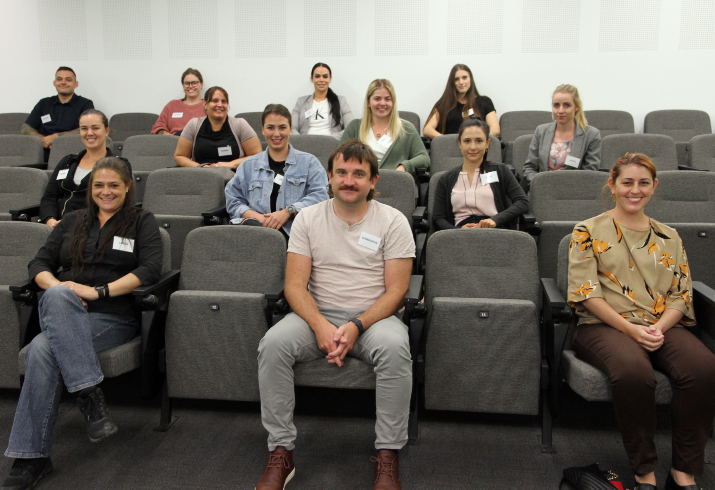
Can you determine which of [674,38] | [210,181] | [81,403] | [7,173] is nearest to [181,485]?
[81,403]

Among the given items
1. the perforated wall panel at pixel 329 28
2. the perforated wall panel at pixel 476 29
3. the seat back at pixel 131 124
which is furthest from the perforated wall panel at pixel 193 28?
the perforated wall panel at pixel 476 29

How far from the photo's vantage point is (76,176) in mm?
3016

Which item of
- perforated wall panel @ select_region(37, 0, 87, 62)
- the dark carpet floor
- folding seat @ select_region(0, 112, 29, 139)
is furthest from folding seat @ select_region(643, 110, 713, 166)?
folding seat @ select_region(0, 112, 29, 139)

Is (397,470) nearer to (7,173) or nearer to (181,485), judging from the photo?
(181,485)

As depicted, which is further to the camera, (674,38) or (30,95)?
(30,95)

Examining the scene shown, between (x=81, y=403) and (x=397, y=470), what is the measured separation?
3.56ft

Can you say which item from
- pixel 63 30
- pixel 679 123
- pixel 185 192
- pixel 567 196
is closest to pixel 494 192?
pixel 567 196

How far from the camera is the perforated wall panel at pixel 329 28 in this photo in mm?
4934

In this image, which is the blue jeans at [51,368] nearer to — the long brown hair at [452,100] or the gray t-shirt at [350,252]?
the gray t-shirt at [350,252]

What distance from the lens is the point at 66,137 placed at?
4.10m

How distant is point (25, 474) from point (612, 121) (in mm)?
4498

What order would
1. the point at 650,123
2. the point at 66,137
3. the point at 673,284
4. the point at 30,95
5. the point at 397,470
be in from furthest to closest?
the point at 30,95 < the point at 650,123 < the point at 66,137 < the point at 673,284 < the point at 397,470

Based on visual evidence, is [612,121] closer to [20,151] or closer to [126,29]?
[126,29]

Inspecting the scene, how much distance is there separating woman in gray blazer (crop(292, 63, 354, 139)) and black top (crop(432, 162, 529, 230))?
1.95 metres
